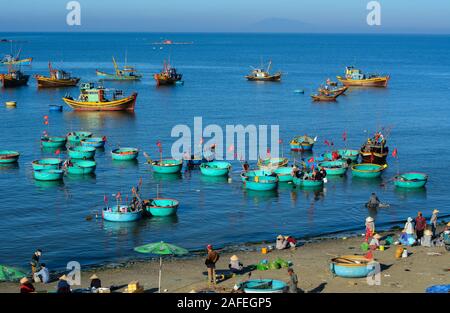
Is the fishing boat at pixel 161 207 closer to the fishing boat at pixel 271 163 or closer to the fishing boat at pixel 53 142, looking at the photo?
the fishing boat at pixel 271 163

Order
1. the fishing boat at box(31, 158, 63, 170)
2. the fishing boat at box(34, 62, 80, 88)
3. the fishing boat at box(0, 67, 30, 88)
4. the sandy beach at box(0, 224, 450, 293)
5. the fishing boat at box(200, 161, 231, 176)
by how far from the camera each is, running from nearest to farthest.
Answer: the sandy beach at box(0, 224, 450, 293) → the fishing boat at box(31, 158, 63, 170) → the fishing boat at box(200, 161, 231, 176) → the fishing boat at box(0, 67, 30, 88) → the fishing boat at box(34, 62, 80, 88)

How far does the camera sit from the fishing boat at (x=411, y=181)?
52844mm

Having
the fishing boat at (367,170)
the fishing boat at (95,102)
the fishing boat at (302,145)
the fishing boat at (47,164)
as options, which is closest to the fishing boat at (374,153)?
the fishing boat at (367,170)

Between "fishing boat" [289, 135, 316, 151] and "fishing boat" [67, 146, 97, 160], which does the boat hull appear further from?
"fishing boat" [289, 135, 316, 151]

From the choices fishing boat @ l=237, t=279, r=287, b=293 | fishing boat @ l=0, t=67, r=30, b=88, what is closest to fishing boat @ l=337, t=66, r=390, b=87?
fishing boat @ l=0, t=67, r=30, b=88

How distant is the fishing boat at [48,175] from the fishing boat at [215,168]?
36.3 feet

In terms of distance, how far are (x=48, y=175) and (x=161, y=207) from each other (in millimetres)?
13232

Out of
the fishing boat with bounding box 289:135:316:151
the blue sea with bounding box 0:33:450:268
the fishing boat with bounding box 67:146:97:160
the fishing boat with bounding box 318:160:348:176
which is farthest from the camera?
the fishing boat with bounding box 289:135:316:151

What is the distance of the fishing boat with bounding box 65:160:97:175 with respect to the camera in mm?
56188

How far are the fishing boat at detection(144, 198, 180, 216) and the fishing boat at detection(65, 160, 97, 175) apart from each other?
12.7m

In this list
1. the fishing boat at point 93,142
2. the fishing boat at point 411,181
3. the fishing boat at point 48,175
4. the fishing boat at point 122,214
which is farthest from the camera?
the fishing boat at point 93,142

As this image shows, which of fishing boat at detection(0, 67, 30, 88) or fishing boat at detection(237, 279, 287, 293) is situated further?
fishing boat at detection(0, 67, 30, 88)

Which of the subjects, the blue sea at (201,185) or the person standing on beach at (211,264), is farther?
the blue sea at (201,185)
